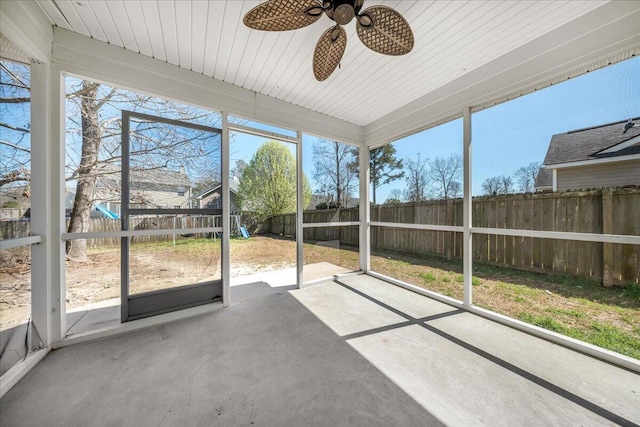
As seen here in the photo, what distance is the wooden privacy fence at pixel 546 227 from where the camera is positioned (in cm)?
185

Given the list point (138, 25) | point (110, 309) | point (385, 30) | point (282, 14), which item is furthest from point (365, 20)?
point (110, 309)

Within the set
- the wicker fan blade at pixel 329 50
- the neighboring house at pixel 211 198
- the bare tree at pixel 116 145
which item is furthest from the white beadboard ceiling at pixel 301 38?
the neighboring house at pixel 211 198

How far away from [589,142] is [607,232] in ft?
2.57

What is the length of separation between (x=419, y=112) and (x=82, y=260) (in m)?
4.59

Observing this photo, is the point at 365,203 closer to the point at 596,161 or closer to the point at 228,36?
the point at 596,161

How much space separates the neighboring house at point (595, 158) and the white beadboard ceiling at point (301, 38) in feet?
3.19

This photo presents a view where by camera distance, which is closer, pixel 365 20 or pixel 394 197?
pixel 365 20

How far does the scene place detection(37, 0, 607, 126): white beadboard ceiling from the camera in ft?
5.73

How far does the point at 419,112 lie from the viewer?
10.6ft

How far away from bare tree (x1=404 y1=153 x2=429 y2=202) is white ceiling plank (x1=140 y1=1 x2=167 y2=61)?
3.35 m

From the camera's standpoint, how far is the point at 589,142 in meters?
1.96

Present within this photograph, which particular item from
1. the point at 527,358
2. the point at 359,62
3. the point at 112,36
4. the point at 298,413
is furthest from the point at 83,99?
the point at 527,358

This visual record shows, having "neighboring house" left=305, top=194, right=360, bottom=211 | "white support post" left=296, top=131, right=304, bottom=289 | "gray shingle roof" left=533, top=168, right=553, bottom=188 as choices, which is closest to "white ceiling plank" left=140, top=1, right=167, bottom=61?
"white support post" left=296, top=131, right=304, bottom=289

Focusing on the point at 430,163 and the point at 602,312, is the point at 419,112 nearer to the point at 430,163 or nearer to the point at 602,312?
the point at 430,163
